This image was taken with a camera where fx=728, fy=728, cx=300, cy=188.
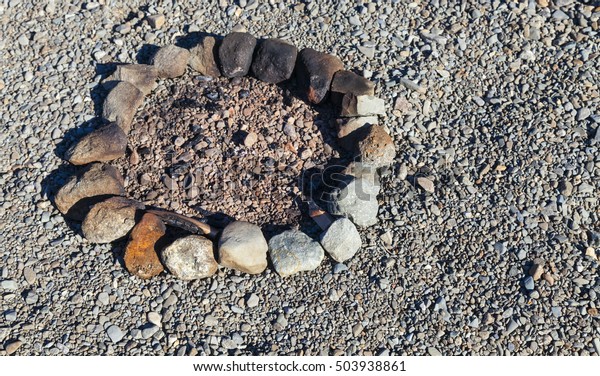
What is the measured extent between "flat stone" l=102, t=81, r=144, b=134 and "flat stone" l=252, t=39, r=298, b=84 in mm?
960

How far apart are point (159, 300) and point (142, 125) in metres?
1.50

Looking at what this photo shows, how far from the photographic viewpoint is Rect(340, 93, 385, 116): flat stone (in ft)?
18.0

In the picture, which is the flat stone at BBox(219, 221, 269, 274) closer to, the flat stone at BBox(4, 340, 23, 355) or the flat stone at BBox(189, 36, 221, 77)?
the flat stone at BBox(4, 340, 23, 355)

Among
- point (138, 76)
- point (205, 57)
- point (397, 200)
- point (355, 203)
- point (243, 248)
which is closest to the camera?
Answer: point (243, 248)

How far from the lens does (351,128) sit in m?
5.51

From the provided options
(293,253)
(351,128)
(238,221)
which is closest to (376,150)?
(351,128)

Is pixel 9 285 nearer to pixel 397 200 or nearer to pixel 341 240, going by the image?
pixel 341 240

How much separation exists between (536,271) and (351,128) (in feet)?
5.54

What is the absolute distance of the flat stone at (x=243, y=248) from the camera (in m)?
4.73

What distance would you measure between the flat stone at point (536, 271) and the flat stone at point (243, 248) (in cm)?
177

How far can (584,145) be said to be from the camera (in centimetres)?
550

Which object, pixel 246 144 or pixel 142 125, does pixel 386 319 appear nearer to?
pixel 246 144
